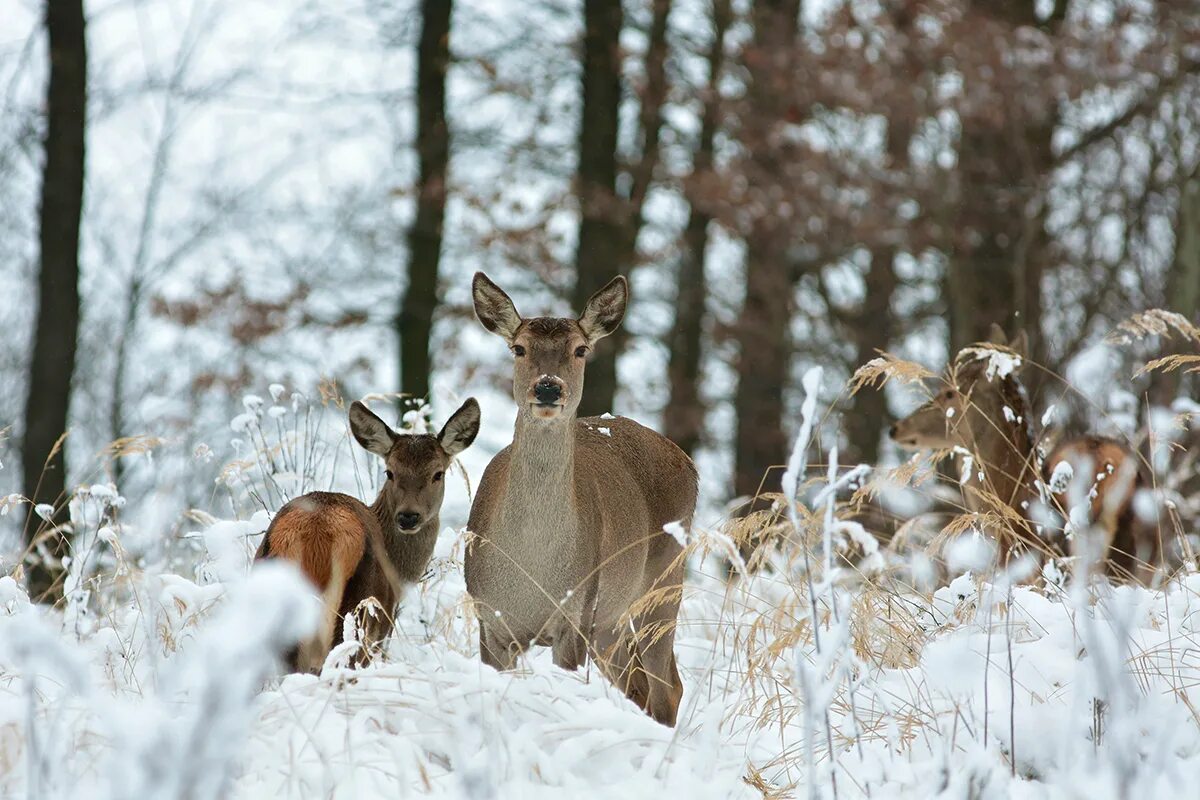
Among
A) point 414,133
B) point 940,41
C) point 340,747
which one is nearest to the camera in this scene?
point 340,747

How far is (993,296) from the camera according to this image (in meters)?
14.9

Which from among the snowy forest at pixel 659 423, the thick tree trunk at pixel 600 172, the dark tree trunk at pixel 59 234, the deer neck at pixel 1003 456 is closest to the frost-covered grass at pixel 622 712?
the snowy forest at pixel 659 423

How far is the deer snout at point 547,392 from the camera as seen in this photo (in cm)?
542

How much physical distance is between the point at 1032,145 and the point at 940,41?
4.88ft

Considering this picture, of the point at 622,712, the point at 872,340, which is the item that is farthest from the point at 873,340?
the point at 622,712

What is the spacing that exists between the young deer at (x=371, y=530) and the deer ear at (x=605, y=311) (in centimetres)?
70

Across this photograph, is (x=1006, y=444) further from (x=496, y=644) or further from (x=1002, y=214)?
(x=1002, y=214)

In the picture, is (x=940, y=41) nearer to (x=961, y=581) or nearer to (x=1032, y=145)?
(x=1032, y=145)

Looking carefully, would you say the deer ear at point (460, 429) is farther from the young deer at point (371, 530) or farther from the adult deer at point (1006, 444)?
the adult deer at point (1006, 444)

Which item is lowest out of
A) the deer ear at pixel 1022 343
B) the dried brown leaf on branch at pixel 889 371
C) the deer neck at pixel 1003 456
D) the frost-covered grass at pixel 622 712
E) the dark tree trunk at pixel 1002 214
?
the frost-covered grass at pixel 622 712

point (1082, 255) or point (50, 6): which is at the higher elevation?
point (50, 6)

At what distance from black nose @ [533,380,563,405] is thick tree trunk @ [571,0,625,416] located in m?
7.23

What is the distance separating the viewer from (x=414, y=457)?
6.27 m

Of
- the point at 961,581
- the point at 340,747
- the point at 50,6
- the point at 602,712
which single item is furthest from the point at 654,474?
the point at 50,6
